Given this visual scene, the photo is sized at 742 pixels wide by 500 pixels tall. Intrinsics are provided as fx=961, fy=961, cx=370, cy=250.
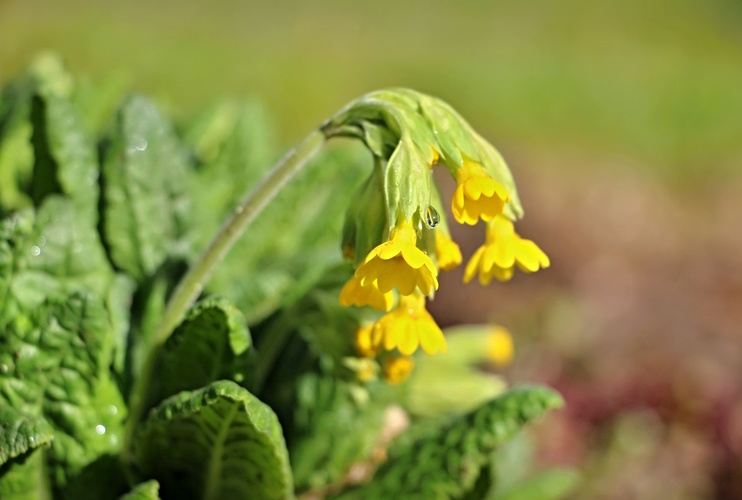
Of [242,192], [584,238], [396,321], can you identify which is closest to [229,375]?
[396,321]

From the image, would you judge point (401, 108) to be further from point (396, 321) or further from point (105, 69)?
point (105, 69)

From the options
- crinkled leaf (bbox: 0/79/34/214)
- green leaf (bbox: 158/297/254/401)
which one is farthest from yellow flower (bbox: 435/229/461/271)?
crinkled leaf (bbox: 0/79/34/214)

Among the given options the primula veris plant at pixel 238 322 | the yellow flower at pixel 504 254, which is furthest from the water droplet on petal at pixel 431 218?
the yellow flower at pixel 504 254

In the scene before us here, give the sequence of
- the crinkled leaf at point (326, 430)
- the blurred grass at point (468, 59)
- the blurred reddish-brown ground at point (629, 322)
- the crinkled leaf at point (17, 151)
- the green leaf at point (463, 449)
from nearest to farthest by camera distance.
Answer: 1. the green leaf at point (463, 449)
2. the crinkled leaf at point (326, 430)
3. the crinkled leaf at point (17, 151)
4. the blurred reddish-brown ground at point (629, 322)
5. the blurred grass at point (468, 59)

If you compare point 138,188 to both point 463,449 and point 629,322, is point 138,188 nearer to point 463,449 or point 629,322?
point 463,449

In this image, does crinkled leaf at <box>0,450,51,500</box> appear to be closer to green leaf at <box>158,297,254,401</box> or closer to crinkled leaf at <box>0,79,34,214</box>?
green leaf at <box>158,297,254,401</box>

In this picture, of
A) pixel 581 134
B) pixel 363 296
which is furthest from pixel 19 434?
pixel 581 134

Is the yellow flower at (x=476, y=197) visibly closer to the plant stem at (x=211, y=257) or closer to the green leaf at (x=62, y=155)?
the plant stem at (x=211, y=257)
